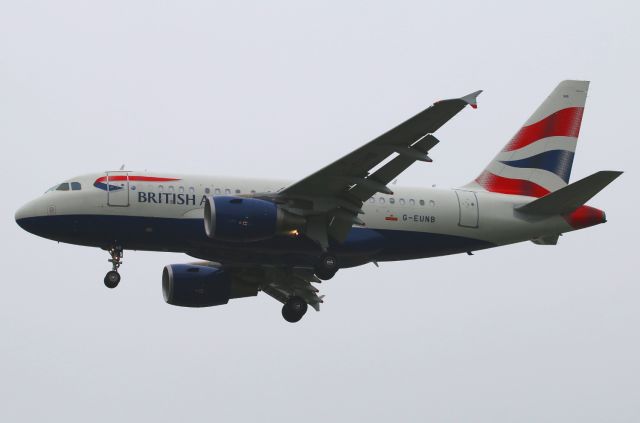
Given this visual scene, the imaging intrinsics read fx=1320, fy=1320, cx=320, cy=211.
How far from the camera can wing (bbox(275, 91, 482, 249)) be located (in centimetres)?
3725

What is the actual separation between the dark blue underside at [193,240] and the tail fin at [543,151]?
488 centimetres

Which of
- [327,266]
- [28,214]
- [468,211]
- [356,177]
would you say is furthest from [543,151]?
[28,214]

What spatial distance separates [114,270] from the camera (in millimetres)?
41875

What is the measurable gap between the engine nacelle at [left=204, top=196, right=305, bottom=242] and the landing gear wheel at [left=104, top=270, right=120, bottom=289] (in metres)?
3.67

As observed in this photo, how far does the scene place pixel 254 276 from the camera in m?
46.4

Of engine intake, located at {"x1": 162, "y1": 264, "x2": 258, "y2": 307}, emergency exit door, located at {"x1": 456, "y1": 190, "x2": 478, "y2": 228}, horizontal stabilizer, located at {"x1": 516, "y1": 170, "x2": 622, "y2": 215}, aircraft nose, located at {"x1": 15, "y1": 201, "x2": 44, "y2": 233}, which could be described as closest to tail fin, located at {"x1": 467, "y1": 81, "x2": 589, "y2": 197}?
emergency exit door, located at {"x1": 456, "y1": 190, "x2": 478, "y2": 228}

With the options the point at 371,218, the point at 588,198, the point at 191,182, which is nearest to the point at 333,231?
the point at 371,218

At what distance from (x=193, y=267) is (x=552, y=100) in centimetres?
A: 1425

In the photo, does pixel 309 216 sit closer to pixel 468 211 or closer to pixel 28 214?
pixel 468 211

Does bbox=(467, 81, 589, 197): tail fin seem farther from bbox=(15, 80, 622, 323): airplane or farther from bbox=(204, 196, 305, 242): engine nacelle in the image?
bbox=(204, 196, 305, 242): engine nacelle

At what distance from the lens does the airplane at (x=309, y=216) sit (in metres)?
39.9

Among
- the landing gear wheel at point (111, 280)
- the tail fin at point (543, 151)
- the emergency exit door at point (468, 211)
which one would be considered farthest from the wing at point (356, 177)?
the tail fin at point (543, 151)

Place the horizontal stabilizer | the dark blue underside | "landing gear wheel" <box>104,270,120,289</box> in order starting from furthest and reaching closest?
"landing gear wheel" <box>104,270,120,289</box> → the dark blue underside → the horizontal stabilizer

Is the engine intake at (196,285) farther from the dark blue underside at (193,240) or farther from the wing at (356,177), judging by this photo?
the wing at (356,177)
